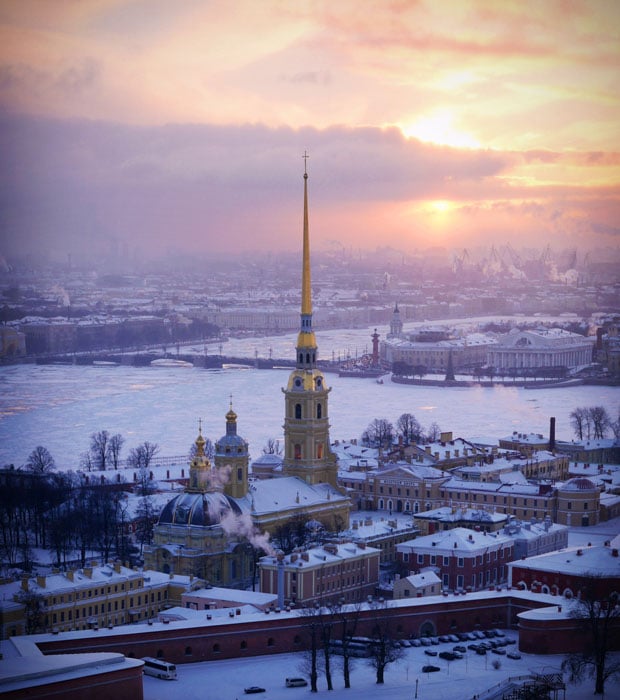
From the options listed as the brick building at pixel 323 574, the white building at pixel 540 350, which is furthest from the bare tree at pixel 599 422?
the white building at pixel 540 350

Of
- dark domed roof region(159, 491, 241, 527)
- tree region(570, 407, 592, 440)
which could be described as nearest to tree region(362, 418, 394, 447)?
tree region(570, 407, 592, 440)

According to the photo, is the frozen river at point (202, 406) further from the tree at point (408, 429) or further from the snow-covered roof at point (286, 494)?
the snow-covered roof at point (286, 494)

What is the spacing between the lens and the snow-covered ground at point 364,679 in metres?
7.65

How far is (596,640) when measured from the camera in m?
7.91

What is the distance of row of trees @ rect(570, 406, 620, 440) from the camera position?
725 inches

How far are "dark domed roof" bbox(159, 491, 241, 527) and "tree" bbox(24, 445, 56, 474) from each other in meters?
3.32

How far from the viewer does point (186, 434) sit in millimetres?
17875

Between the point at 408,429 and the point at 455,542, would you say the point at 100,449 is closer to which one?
the point at 408,429

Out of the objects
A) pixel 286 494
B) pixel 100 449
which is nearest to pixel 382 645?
pixel 286 494

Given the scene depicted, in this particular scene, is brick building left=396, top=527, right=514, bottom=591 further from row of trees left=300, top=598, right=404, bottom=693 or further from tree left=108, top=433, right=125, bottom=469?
tree left=108, top=433, right=125, bottom=469

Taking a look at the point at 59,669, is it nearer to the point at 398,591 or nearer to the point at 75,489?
the point at 398,591

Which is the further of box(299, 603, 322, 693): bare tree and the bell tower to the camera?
the bell tower

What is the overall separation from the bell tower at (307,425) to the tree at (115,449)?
341 centimetres

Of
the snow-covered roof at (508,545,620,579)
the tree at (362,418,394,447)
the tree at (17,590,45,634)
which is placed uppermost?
the tree at (362,418,394,447)
